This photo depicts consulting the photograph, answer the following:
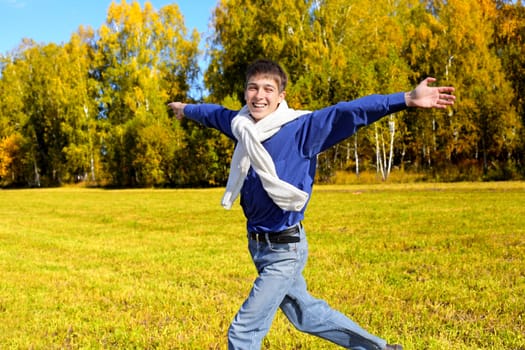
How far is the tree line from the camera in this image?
31.9m

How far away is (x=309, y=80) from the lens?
34.2 meters

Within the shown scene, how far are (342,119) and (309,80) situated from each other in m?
32.1

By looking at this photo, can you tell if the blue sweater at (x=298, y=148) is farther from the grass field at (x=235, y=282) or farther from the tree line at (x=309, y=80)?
the tree line at (x=309, y=80)

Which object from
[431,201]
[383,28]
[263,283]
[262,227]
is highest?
[383,28]

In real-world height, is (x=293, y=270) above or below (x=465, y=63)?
below

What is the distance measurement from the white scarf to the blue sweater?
0.05 meters

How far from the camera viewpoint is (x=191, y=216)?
16344 millimetres

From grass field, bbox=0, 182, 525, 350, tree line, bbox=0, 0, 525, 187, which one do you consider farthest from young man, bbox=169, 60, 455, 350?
tree line, bbox=0, 0, 525, 187

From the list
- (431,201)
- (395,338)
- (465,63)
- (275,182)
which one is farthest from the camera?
(465,63)

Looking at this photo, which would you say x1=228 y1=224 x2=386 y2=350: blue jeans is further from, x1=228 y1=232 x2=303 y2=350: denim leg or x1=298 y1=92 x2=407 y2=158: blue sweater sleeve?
x1=298 y1=92 x2=407 y2=158: blue sweater sleeve

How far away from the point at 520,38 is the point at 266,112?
34816 mm

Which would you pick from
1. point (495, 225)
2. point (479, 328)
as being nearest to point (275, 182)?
point (479, 328)

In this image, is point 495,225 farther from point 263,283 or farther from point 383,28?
point 383,28

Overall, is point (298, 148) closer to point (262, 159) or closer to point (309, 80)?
point (262, 159)
